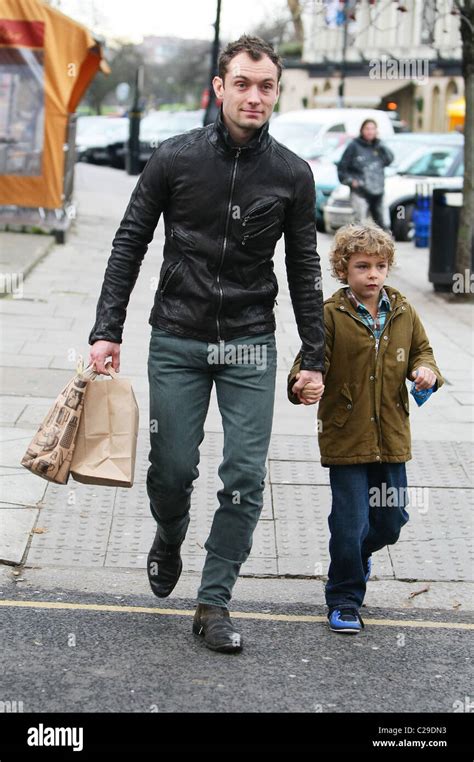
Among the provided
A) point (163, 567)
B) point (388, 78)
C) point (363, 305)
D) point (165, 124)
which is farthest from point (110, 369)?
point (388, 78)

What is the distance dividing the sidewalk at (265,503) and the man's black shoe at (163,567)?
35 cm

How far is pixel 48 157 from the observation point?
16188 millimetres

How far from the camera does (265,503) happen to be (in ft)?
20.9

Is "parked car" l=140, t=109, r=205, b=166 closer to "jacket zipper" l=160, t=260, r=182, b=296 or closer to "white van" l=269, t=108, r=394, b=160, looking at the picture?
"white van" l=269, t=108, r=394, b=160

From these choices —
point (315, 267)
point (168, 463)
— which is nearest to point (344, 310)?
point (315, 267)

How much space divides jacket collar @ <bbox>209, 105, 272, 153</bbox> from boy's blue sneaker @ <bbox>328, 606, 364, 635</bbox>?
1.70 metres

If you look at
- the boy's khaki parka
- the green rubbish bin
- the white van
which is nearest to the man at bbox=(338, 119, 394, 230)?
the green rubbish bin

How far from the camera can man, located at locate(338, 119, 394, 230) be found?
16.5 m

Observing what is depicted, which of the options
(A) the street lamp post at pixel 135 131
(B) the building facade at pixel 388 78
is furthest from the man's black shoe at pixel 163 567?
(B) the building facade at pixel 388 78

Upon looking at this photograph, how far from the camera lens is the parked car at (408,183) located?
60.9 ft

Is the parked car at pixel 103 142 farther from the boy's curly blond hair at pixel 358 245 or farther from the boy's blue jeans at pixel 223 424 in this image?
the boy's blue jeans at pixel 223 424

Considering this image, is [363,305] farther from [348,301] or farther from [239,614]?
[239,614]

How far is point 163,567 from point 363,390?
3.25 ft
